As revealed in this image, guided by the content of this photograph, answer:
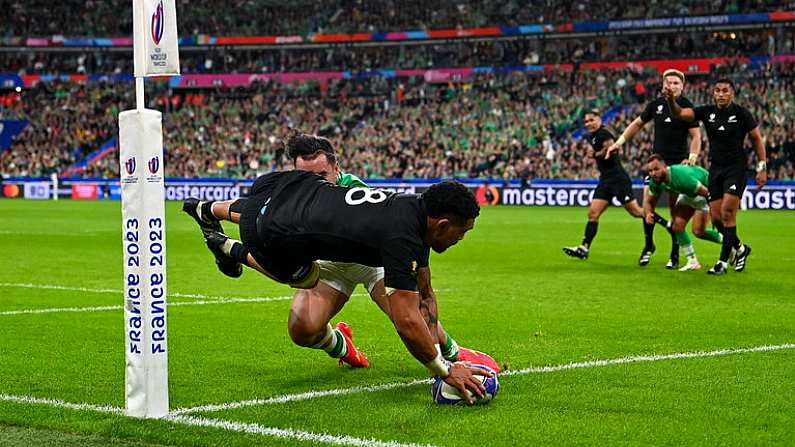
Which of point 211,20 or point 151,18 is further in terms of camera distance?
→ point 211,20

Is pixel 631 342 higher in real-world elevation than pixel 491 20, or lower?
lower

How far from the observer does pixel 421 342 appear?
6.08 meters

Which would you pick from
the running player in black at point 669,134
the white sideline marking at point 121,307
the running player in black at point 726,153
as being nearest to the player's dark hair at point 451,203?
the white sideline marking at point 121,307

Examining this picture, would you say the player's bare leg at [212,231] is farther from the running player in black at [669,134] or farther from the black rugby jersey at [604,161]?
the black rugby jersey at [604,161]

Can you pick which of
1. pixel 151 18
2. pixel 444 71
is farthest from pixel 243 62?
pixel 151 18

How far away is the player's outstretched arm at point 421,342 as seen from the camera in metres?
5.97

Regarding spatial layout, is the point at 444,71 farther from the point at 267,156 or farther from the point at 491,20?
the point at 267,156

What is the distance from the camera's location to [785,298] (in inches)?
482

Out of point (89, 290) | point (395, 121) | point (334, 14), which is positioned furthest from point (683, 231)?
point (334, 14)

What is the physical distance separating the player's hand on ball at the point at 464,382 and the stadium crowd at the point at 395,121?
34.6m

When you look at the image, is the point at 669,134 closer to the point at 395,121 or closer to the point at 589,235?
the point at 589,235

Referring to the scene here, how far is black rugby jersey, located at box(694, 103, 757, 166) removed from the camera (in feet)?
48.8

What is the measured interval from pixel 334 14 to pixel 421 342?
61.4 m

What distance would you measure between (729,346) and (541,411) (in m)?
3.11
